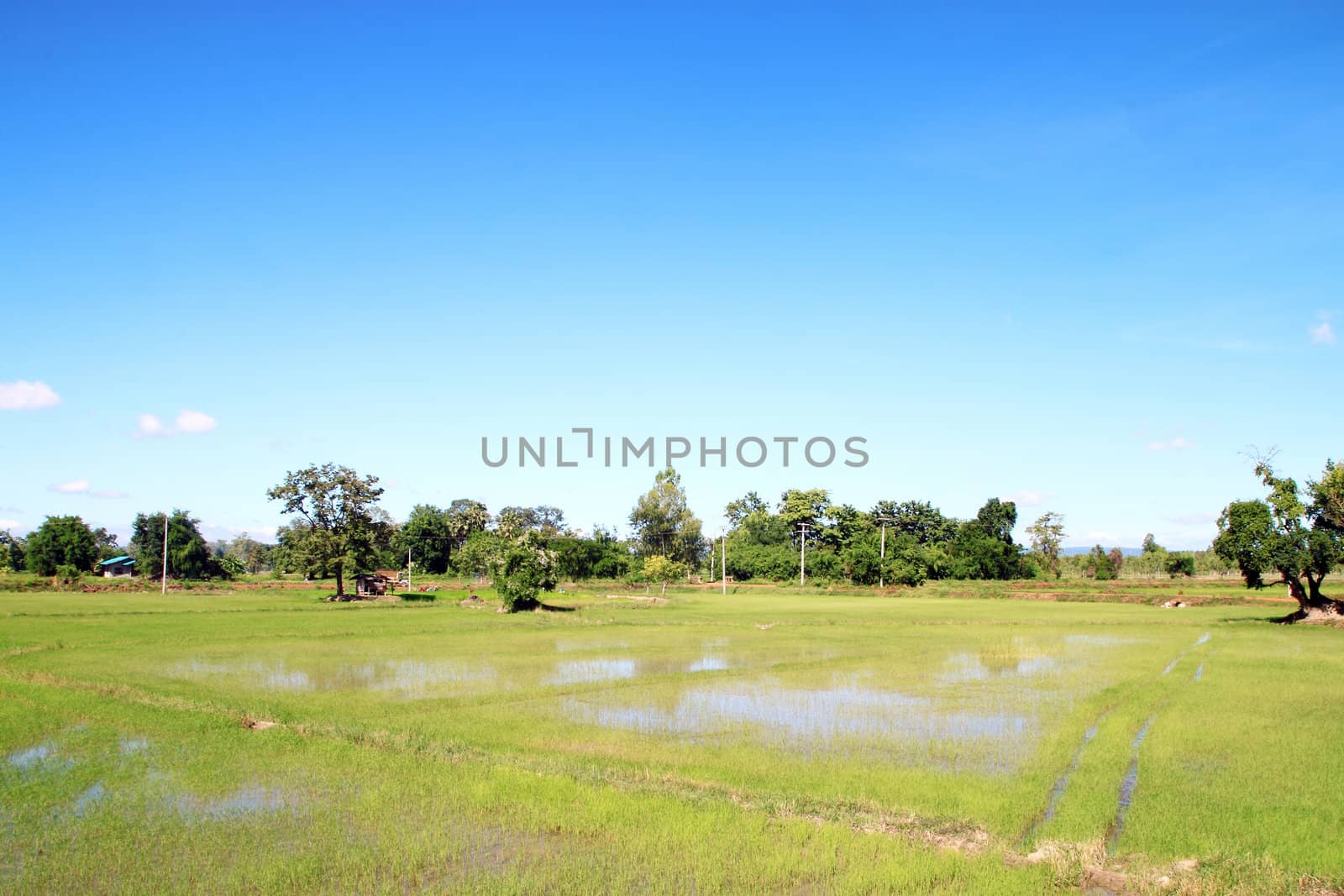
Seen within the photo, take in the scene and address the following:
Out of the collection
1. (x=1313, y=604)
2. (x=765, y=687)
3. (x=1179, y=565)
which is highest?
(x=765, y=687)

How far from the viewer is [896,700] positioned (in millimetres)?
16734

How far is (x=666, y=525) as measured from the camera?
3157 inches

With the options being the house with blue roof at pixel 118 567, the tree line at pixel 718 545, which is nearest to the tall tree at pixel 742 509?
the tree line at pixel 718 545

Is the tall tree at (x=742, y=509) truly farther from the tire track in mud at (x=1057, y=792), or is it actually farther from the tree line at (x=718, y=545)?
the tire track in mud at (x=1057, y=792)

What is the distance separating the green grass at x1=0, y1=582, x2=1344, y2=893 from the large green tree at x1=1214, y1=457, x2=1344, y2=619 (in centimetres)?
1050

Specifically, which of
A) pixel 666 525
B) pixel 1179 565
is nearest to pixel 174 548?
pixel 666 525

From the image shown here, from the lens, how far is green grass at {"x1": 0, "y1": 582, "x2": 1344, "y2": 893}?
771 cm

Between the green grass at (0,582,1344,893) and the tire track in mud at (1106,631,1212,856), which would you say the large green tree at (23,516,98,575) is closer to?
the green grass at (0,582,1344,893)

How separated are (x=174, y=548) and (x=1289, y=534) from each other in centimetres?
7595

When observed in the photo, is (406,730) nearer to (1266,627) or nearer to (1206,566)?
(1266,627)

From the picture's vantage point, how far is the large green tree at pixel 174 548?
72.4 metres

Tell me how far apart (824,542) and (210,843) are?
8844cm

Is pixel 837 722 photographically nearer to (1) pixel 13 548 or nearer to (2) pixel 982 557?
(2) pixel 982 557

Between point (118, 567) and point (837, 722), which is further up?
point (837, 722)
